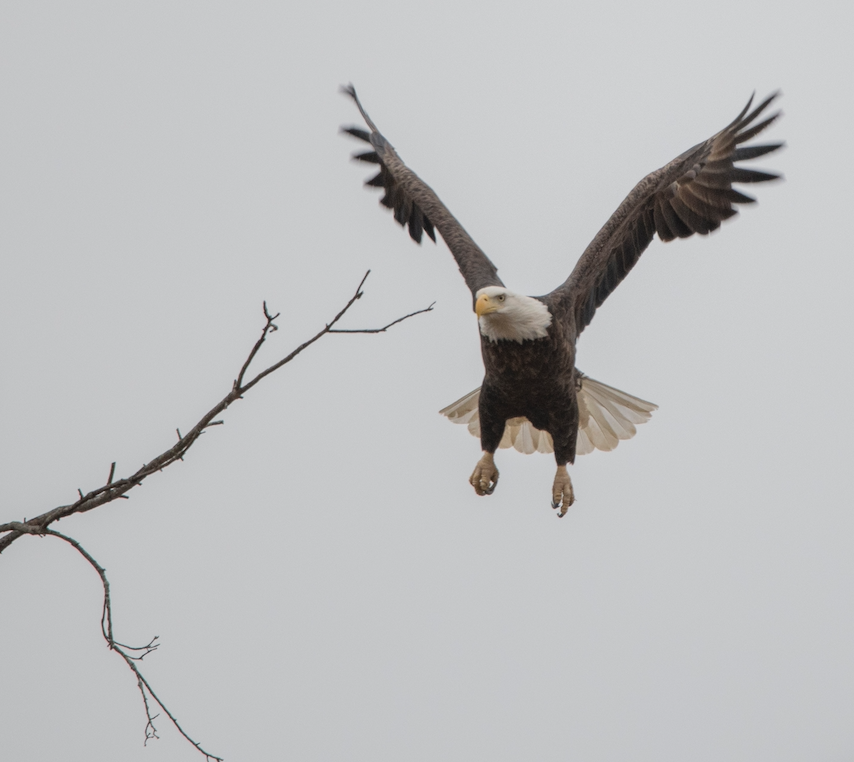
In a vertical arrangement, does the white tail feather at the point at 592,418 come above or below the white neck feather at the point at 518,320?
above

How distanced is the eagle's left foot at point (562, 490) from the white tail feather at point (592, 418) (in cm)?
70

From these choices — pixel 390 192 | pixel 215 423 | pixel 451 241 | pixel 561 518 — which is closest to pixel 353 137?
pixel 390 192

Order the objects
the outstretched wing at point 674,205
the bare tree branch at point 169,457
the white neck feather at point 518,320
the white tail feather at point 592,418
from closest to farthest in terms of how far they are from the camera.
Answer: the bare tree branch at point 169,457 < the white neck feather at point 518,320 < the outstretched wing at point 674,205 < the white tail feather at point 592,418

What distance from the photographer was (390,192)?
650 centimetres

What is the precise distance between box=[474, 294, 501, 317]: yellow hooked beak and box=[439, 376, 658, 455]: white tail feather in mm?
1706

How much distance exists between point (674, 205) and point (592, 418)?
1.48 meters

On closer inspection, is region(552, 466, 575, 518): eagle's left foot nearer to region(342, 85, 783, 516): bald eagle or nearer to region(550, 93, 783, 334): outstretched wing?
region(342, 85, 783, 516): bald eagle

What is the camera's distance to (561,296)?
495 cm

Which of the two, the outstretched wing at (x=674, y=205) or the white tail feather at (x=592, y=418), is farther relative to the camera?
the white tail feather at (x=592, y=418)

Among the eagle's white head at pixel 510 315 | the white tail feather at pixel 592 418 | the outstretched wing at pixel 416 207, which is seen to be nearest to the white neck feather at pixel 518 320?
the eagle's white head at pixel 510 315

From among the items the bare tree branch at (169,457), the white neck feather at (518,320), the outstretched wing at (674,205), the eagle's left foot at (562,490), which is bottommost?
the bare tree branch at (169,457)

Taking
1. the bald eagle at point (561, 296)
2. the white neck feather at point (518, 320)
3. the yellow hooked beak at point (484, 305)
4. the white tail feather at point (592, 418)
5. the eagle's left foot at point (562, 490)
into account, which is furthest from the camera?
the white tail feather at point (592, 418)

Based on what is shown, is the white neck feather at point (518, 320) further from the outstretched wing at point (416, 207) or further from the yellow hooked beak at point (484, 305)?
the outstretched wing at point (416, 207)

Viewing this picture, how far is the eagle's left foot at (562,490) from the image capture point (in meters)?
5.57
